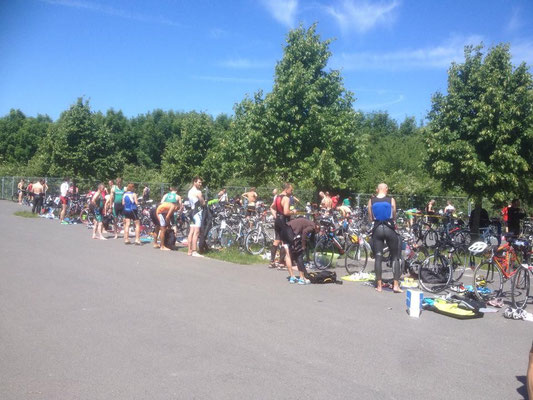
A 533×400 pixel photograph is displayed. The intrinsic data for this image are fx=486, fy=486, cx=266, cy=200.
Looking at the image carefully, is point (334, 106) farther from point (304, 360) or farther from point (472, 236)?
point (304, 360)

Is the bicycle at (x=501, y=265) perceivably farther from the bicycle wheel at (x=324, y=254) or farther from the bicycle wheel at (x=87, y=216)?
the bicycle wheel at (x=87, y=216)

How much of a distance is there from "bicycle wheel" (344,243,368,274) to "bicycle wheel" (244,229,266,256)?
10.2 feet

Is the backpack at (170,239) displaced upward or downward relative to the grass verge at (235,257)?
upward

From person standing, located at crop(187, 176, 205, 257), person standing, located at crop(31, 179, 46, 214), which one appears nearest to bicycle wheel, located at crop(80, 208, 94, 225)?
person standing, located at crop(31, 179, 46, 214)

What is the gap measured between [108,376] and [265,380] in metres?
1.47

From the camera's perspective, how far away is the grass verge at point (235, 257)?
12.2m

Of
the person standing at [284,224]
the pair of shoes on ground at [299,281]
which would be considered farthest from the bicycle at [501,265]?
the person standing at [284,224]

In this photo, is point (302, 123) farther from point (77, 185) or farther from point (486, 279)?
point (486, 279)

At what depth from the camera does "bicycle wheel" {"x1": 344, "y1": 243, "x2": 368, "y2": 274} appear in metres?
11.2

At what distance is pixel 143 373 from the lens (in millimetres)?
4660

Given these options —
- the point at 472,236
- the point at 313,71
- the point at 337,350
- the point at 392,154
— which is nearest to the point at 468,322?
the point at 337,350

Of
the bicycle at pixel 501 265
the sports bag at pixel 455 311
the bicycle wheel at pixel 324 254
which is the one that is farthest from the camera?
the bicycle wheel at pixel 324 254

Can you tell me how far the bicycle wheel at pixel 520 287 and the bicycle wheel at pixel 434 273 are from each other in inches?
52.6

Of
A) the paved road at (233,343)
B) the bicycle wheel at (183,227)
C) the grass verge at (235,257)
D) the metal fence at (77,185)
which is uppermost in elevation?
→ the metal fence at (77,185)
